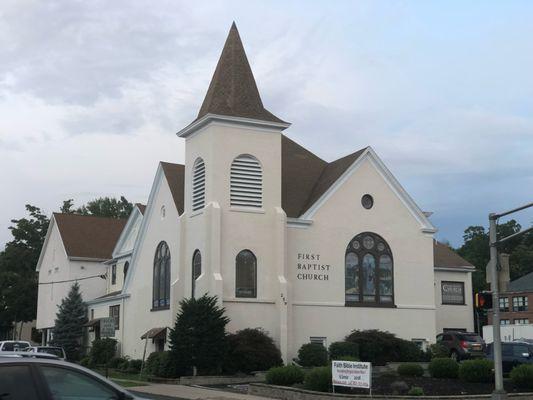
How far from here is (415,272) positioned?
4122cm

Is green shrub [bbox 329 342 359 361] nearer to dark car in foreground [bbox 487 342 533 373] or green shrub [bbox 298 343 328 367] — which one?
green shrub [bbox 298 343 328 367]

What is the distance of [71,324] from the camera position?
52.5 meters

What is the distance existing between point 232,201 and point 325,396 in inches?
611

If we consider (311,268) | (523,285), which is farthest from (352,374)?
(523,285)

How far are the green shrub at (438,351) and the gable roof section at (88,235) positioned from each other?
27799mm

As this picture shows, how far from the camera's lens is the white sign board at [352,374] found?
22922 millimetres

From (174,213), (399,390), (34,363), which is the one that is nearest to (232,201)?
(174,213)

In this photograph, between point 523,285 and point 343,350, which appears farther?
point 523,285

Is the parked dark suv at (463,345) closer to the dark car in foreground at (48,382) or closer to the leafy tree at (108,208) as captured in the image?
the dark car in foreground at (48,382)

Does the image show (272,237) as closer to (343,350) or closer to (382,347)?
(343,350)

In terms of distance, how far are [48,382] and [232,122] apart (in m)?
29.3

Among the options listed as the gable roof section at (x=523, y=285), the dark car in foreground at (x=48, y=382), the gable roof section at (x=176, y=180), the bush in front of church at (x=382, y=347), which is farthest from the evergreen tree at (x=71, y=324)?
the gable roof section at (x=523, y=285)

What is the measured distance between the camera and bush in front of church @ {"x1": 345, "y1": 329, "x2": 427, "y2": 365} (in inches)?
1478

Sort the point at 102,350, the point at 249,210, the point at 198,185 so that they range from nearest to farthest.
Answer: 1. the point at 249,210
2. the point at 198,185
3. the point at 102,350
